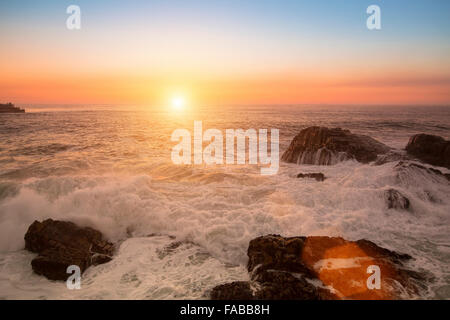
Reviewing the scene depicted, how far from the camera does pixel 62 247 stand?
645cm

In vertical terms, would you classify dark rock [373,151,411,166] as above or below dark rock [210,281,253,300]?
above

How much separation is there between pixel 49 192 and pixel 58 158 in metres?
6.55

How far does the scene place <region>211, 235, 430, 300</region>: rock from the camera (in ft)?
16.4

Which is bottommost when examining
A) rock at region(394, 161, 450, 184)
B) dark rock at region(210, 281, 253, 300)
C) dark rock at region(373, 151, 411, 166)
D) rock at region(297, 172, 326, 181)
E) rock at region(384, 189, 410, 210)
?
dark rock at region(210, 281, 253, 300)

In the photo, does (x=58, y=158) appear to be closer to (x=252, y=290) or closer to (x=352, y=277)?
(x=252, y=290)

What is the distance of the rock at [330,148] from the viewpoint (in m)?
14.8

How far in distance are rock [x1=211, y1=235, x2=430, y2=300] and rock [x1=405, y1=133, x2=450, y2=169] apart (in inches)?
410

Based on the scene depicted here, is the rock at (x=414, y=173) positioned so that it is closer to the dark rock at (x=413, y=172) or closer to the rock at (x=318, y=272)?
the dark rock at (x=413, y=172)

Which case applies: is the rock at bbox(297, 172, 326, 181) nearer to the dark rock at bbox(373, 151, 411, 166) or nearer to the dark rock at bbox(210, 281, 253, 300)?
the dark rock at bbox(373, 151, 411, 166)

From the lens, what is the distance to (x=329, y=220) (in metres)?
8.48

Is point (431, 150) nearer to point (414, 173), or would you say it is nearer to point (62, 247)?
point (414, 173)

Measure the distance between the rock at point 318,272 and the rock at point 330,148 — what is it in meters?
9.07

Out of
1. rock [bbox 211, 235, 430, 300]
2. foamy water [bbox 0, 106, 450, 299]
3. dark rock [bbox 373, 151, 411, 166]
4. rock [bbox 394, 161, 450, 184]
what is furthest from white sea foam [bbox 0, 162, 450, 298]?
dark rock [bbox 373, 151, 411, 166]
